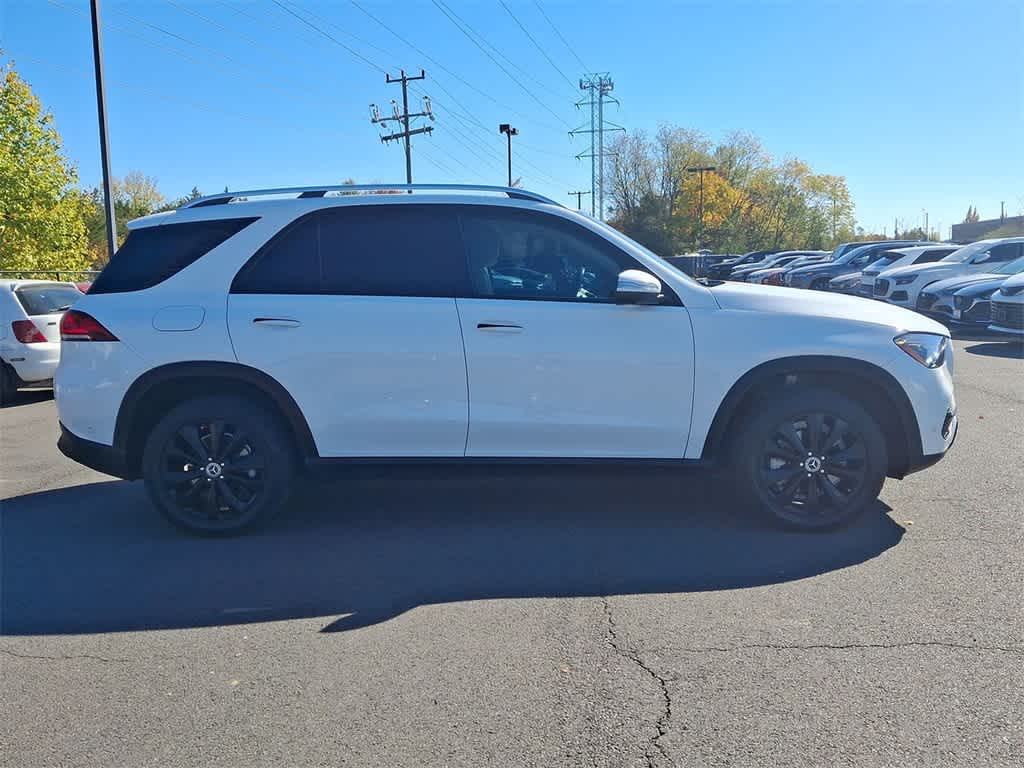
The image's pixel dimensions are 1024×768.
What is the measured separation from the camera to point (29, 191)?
2734 centimetres

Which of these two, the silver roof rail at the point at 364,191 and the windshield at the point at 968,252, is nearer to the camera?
the silver roof rail at the point at 364,191

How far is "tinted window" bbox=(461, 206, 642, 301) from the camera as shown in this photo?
4.79 meters

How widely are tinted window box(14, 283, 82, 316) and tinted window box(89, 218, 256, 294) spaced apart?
609 centimetres

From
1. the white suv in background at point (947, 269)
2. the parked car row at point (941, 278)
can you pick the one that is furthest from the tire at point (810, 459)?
the white suv in background at point (947, 269)

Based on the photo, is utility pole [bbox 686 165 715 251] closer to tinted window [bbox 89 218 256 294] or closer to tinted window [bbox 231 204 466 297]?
tinted window [bbox 231 204 466 297]

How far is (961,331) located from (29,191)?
28.0 metres

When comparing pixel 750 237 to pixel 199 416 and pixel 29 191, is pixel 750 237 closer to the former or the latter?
pixel 29 191

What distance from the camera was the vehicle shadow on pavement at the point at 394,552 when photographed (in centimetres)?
404

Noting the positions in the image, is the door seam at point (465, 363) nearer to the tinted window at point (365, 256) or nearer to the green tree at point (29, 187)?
the tinted window at point (365, 256)

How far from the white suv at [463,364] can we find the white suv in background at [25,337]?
6177mm

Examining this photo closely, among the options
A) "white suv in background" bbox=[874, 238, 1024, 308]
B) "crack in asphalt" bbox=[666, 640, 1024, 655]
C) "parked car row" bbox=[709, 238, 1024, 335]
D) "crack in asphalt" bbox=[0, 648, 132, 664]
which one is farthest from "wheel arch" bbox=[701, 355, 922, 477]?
"white suv in background" bbox=[874, 238, 1024, 308]

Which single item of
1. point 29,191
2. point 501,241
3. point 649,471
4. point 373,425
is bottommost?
point 649,471

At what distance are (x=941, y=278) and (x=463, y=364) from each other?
16338 mm

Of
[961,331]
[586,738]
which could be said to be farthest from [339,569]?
[961,331]
